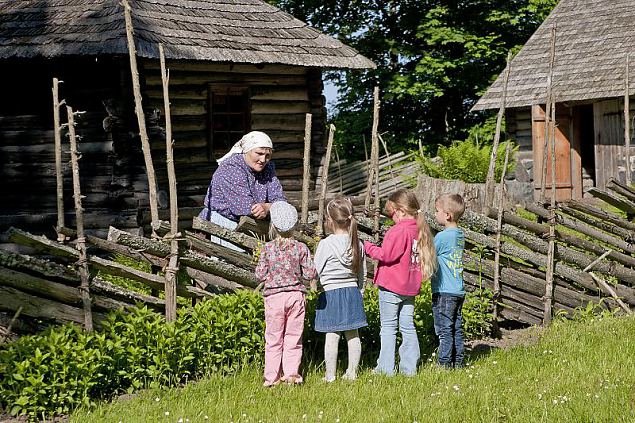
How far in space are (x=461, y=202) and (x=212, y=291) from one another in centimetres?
198

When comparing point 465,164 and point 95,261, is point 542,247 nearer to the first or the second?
point 95,261

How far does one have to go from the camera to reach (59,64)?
38.6ft

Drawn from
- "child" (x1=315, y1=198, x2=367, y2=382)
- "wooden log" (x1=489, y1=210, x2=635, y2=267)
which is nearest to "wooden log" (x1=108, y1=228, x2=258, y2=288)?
"child" (x1=315, y1=198, x2=367, y2=382)

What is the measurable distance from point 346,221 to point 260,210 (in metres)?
1.05

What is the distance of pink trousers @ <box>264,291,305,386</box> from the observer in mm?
6035

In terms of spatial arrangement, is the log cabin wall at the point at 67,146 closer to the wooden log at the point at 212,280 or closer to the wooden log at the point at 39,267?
the wooden log at the point at 212,280

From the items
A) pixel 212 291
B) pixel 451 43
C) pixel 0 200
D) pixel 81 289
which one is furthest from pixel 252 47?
pixel 451 43

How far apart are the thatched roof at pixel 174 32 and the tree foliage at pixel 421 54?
11.1 m

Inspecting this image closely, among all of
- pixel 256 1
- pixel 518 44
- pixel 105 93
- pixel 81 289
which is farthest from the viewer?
pixel 518 44

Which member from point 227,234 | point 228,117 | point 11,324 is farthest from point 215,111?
point 11,324

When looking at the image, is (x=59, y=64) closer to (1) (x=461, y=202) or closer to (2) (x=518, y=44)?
(1) (x=461, y=202)

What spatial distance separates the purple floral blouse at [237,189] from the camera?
7234 millimetres

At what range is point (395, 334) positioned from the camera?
6.34 meters

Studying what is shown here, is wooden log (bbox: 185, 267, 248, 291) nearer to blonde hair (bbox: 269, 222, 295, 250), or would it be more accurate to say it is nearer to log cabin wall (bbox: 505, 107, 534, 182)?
blonde hair (bbox: 269, 222, 295, 250)
